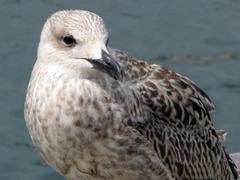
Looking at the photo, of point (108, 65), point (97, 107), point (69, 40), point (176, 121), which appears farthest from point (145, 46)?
point (108, 65)

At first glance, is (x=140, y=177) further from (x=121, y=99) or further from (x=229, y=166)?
(x=229, y=166)

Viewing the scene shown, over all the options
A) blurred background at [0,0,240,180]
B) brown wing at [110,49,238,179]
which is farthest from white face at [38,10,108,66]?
blurred background at [0,0,240,180]

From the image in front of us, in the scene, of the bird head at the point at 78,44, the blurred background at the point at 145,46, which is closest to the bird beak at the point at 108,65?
the bird head at the point at 78,44

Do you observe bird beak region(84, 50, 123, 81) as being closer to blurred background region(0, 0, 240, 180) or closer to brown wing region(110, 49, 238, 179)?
brown wing region(110, 49, 238, 179)

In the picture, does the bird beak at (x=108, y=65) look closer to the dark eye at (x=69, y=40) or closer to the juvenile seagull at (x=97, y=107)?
the juvenile seagull at (x=97, y=107)

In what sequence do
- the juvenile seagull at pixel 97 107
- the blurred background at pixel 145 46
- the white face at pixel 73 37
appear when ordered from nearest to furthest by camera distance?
the white face at pixel 73 37, the juvenile seagull at pixel 97 107, the blurred background at pixel 145 46

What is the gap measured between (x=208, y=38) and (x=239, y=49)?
0.43 m

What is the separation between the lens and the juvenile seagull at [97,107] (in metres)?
8.55

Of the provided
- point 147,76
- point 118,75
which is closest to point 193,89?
point 147,76

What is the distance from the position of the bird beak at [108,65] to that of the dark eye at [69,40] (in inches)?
9.1

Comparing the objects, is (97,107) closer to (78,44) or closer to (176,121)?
(78,44)

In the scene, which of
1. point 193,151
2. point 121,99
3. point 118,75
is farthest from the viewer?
point 193,151

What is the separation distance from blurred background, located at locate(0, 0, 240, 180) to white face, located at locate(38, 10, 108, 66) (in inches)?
142

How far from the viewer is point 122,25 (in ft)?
47.1
